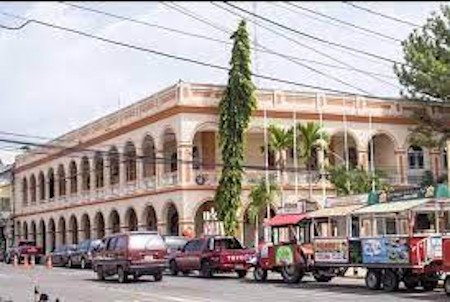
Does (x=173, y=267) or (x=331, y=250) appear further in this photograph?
(x=173, y=267)

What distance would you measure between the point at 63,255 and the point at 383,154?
2083 cm

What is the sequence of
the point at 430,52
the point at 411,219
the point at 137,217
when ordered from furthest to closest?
the point at 137,217, the point at 430,52, the point at 411,219

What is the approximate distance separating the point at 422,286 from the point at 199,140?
27362 millimetres

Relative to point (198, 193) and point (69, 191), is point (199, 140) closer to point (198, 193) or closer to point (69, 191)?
Answer: point (198, 193)

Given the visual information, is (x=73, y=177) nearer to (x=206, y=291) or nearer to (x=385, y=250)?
(x=206, y=291)

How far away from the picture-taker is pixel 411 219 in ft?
79.4

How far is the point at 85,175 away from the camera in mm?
62500

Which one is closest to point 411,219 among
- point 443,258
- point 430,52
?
point 443,258

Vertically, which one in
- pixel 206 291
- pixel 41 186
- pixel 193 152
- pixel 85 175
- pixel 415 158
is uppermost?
pixel 193 152

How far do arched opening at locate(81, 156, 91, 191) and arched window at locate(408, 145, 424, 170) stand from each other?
875 inches

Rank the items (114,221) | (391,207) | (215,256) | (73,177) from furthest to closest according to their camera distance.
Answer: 1. (73,177)
2. (114,221)
3. (215,256)
4. (391,207)

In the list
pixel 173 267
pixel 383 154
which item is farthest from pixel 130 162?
pixel 173 267

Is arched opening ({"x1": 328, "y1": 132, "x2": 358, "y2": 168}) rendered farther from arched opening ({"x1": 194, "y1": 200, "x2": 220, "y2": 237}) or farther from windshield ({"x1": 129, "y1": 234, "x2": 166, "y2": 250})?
windshield ({"x1": 129, "y1": 234, "x2": 166, "y2": 250})

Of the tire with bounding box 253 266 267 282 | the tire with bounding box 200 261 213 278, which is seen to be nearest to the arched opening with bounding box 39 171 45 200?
the tire with bounding box 200 261 213 278
